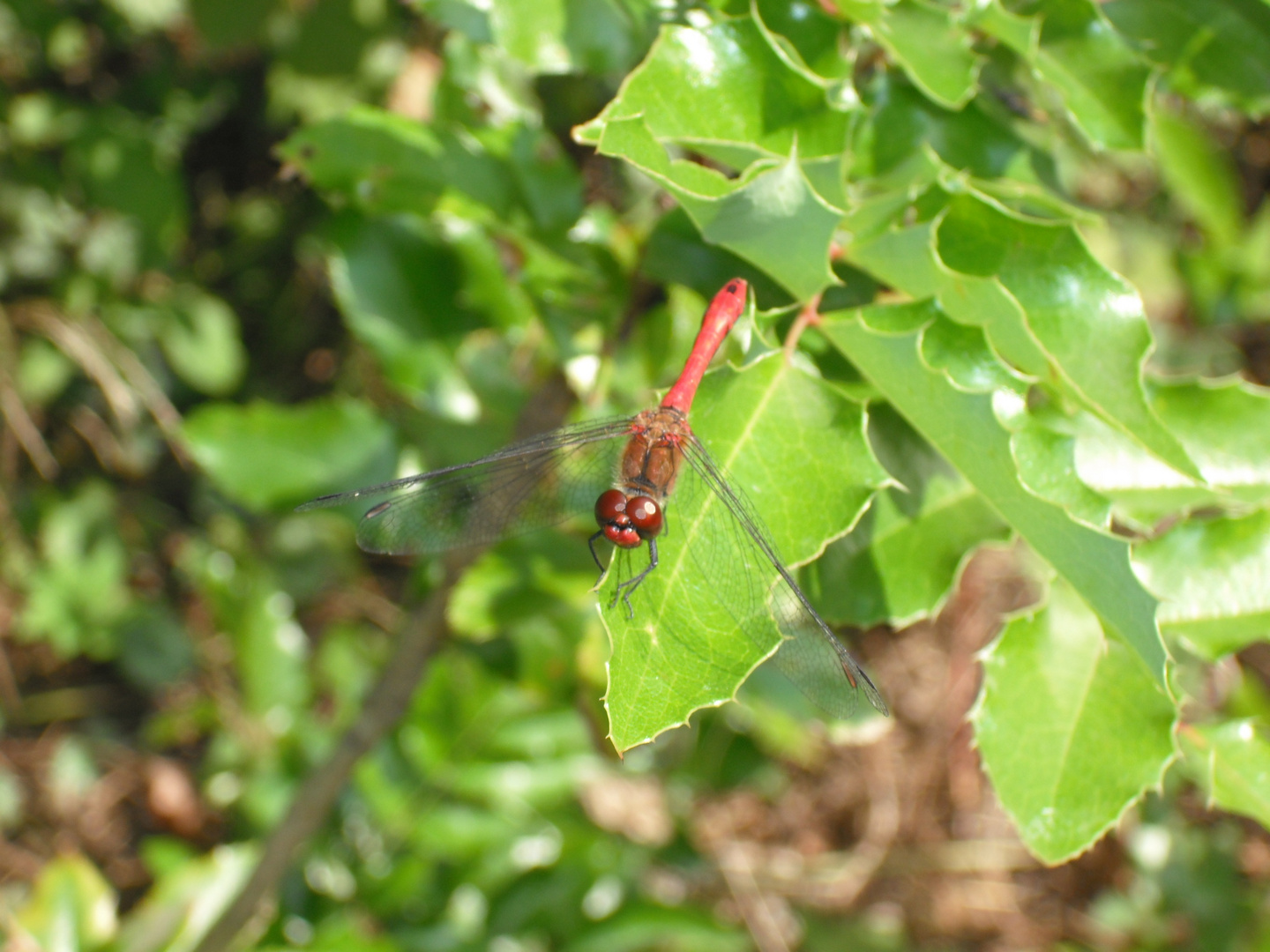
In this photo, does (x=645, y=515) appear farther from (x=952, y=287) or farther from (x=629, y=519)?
(x=952, y=287)

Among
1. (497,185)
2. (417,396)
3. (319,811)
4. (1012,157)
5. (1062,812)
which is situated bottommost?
(319,811)

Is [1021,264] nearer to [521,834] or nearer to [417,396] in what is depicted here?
[417,396]

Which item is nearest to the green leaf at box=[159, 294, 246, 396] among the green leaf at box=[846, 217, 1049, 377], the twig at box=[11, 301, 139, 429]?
the twig at box=[11, 301, 139, 429]

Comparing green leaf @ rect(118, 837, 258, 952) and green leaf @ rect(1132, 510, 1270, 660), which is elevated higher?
green leaf @ rect(1132, 510, 1270, 660)

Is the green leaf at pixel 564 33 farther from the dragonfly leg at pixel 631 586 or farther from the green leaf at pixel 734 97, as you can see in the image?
the dragonfly leg at pixel 631 586

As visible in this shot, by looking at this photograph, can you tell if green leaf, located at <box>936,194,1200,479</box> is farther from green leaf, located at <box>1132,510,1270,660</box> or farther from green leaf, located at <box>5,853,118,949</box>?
green leaf, located at <box>5,853,118,949</box>

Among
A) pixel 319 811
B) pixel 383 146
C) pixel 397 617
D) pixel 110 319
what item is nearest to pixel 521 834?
pixel 319 811

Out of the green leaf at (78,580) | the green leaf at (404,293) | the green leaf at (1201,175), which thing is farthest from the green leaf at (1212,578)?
the green leaf at (78,580)
